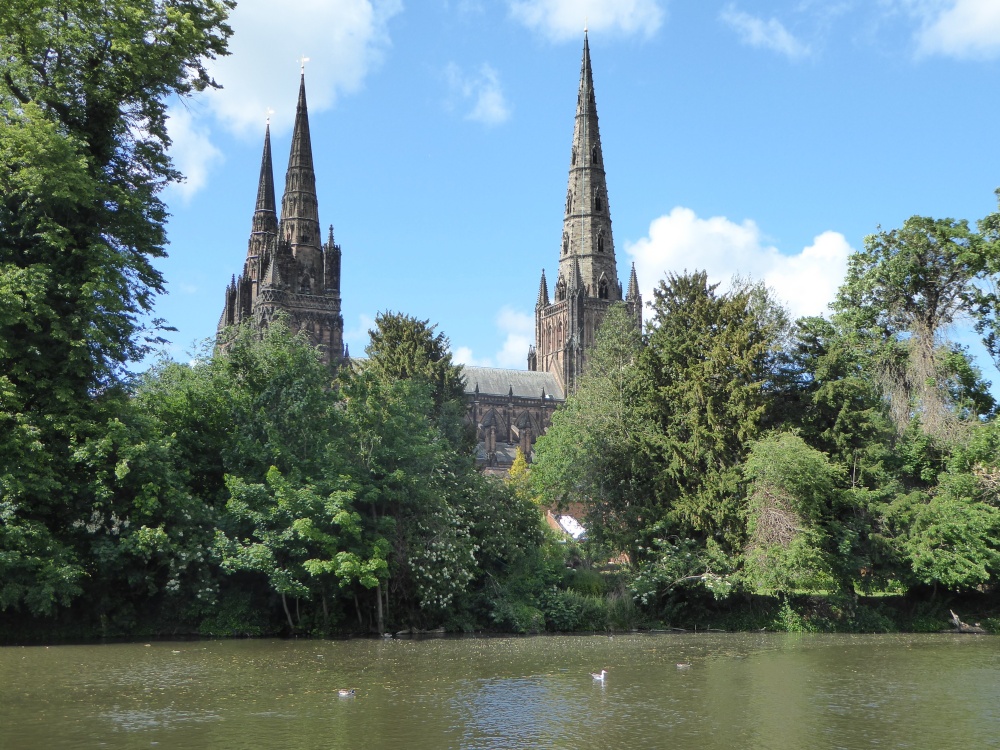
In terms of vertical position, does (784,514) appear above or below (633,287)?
below

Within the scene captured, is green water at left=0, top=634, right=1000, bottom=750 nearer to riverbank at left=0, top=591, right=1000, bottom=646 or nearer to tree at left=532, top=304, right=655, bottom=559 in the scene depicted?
riverbank at left=0, top=591, right=1000, bottom=646

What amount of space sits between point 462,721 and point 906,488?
84.7ft

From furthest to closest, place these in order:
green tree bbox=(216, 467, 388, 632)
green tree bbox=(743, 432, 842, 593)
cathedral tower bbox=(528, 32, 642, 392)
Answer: cathedral tower bbox=(528, 32, 642, 392)
green tree bbox=(743, 432, 842, 593)
green tree bbox=(216, 467, 388, 632)

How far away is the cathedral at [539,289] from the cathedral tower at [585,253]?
0.11 meters

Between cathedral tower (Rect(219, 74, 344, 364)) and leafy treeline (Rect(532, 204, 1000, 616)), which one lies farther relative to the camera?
cathedral tower (Rect(219, 74, 344, 364))

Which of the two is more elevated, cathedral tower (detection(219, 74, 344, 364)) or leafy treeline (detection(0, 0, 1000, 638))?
cathedral tower (detection(219, 74, 344, 364))

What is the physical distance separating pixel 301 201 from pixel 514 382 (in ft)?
108

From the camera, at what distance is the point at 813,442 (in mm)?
36500

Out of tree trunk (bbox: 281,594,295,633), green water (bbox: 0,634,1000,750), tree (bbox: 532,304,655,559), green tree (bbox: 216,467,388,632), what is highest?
tree (bbox: 532,304,655,559)

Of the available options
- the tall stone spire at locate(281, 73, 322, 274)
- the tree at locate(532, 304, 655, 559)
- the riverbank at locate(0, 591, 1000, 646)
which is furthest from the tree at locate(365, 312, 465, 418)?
the tall stone spire at locate(281, 73, 322, 274)

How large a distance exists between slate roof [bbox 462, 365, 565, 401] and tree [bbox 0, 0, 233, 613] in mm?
89917

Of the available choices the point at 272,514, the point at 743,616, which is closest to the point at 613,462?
the point at 743,616

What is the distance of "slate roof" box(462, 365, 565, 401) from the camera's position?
119688 mm

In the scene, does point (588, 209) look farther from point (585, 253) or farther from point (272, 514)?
point (272, 514)
